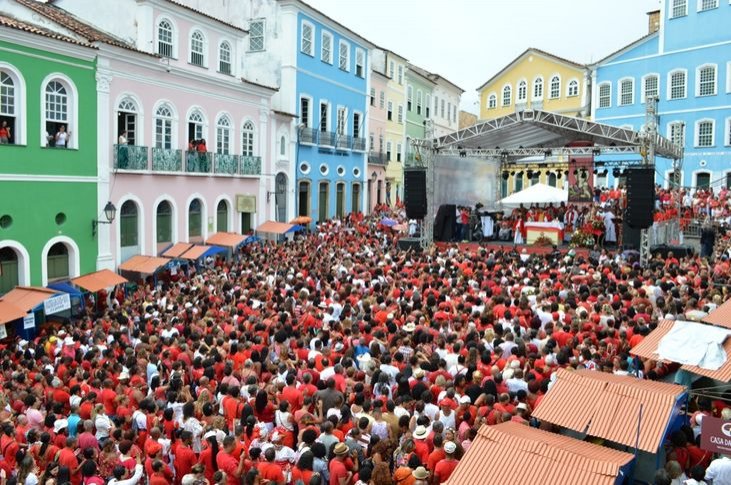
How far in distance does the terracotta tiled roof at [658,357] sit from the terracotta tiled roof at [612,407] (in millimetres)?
682

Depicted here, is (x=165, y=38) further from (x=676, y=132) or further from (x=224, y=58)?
(x=676, y=132)

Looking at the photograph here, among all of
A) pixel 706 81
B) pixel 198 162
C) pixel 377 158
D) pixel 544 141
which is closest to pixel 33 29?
pixel 198 162

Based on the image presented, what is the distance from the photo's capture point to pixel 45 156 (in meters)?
18.8

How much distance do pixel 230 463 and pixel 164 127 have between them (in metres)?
18.5

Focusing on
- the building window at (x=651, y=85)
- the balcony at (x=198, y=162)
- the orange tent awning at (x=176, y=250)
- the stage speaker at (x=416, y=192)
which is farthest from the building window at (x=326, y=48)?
the building window at (x=651, y=85)

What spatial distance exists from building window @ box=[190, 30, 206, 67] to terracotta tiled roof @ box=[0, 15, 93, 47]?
526 cm

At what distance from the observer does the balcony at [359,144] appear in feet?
120

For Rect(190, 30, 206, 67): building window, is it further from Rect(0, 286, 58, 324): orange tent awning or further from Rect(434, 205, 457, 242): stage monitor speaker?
Rect(0, 286, 58, 324): orange tent awning

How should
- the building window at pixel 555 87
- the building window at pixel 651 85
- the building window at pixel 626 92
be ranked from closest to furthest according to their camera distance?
the building window at pixel 651 85 → the building window at pixel 626 92 → the building window at pixel 555 87

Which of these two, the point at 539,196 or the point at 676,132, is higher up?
the point at 676,132

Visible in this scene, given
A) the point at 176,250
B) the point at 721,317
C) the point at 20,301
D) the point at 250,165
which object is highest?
the point at 250,165

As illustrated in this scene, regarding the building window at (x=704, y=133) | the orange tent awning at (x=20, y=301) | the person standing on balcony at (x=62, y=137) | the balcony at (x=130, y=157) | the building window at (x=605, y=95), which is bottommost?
the orange tent awning at (x=20, y=301)

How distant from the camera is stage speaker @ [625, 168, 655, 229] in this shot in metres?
19.2

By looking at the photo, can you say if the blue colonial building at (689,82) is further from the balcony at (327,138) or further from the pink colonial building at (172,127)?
the pink colonial building at (172,127)
